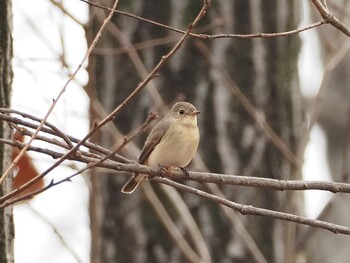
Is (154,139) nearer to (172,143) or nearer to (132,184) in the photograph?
(172,143)

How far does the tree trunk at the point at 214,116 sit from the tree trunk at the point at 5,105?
6.61ft

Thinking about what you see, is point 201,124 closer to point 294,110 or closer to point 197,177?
point 294,110

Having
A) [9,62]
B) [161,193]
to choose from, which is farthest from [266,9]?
[9,62]

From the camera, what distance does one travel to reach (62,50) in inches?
190

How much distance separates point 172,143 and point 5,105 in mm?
1303

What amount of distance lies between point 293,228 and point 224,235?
52 centimetres

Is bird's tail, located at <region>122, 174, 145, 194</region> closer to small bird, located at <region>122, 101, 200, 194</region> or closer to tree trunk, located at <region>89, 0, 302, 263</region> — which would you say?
small bird, located at <region>122, 101, 200, 194</region>

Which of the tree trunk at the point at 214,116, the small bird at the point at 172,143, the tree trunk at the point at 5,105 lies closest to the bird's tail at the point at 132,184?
the small bird at the point at 172,143

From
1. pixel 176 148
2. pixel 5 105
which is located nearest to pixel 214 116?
pixel 176 148

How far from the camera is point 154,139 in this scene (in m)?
4.57

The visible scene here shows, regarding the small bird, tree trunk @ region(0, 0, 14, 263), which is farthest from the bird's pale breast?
tree trunk @ region(0, 0, 14, 263)

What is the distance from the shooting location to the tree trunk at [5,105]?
3.21m

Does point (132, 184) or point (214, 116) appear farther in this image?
point (214, 116)

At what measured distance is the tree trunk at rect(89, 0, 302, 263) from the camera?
546cm
